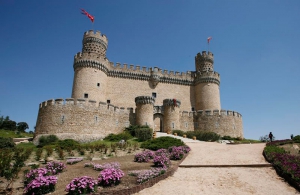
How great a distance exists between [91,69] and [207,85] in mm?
21354

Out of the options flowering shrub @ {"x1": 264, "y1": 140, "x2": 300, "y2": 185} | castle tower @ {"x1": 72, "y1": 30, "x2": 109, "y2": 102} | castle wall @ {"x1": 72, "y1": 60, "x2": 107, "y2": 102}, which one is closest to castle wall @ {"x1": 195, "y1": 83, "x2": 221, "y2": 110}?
castle tower @ {"x1": 72, "y1": 30, "x2": 109, "y2": 102}

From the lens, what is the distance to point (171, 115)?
3212cm

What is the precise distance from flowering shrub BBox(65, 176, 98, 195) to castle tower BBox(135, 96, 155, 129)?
21.7 meters

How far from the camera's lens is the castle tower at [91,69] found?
3181 cm

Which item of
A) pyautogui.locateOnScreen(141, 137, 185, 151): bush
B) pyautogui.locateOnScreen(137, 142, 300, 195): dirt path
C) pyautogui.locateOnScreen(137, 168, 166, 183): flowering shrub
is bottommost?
pyautogui.locateOnScreen(137, 142, 300, 195): dirt path

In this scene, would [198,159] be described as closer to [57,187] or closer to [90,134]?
[57,187]

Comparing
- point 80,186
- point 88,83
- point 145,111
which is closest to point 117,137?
point 145,111

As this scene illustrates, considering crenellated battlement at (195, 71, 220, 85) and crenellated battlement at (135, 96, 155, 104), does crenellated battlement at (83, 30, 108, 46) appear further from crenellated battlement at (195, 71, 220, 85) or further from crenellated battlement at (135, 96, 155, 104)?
crenellated battlement at (195, 71, 220, 85)

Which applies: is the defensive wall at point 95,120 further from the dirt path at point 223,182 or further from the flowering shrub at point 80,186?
the flowering shrub at point 80,186

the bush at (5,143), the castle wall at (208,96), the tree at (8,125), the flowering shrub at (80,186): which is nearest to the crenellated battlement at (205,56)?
the castle wall at (208,96)

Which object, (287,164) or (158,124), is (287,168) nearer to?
(287,164)

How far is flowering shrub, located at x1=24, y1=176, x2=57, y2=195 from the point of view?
25.7 ft

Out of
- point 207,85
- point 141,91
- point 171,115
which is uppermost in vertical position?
point 207,85

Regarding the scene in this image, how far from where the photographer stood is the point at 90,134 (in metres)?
25.3
